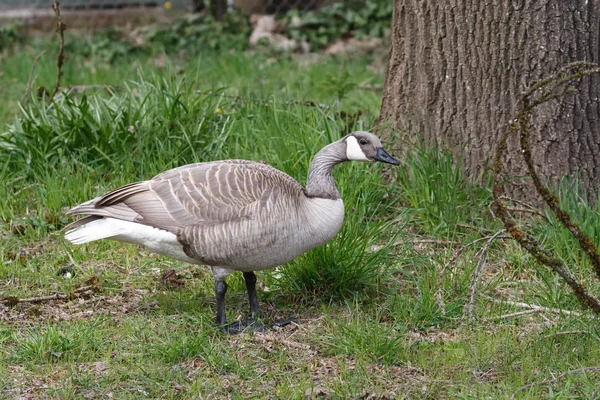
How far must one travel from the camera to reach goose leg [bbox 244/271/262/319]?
4508 mm

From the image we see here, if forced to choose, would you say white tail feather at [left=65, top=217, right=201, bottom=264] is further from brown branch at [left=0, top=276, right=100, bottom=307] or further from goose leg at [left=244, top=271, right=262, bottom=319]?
brown branch at [left=0, top=276, right=100, bottom=307]

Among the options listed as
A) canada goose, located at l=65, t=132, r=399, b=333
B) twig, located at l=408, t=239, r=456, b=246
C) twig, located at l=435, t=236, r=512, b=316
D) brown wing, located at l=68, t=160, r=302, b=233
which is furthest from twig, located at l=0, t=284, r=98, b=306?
twig, located at l=435, t=236, r=512, b=316

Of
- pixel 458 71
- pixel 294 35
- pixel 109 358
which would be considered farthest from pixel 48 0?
Answer: pixel 109 358

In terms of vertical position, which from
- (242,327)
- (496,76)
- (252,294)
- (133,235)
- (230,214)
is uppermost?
(496,76)

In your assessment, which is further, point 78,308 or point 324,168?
point 78,308

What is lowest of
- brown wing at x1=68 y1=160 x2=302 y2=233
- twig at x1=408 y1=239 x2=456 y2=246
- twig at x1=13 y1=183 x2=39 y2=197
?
twig at x1=408 y1=239 x2=456 y2=246

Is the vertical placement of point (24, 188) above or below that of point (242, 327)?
above

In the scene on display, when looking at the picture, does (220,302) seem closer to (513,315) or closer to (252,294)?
(252,294)

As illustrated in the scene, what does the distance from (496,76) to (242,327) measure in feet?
7.49

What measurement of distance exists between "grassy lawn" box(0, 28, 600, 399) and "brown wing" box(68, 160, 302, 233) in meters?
0.57

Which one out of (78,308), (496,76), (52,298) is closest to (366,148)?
(496,76)

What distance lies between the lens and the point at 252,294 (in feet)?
14.9

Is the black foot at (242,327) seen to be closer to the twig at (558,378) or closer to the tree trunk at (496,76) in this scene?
the twig at (558,378)

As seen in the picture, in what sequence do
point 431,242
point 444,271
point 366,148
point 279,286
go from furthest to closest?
point 431,242 < point 279,286 < point 444,271 < point 366,148
